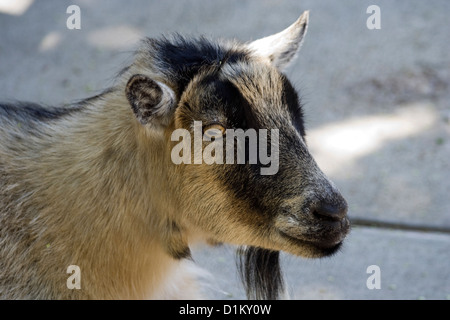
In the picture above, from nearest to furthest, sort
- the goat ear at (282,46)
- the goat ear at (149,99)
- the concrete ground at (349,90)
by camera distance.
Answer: the goat ear at (149,99) → the goat ear at (282,46) → the concrete ground at (349,90)

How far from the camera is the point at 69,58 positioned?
762 cm

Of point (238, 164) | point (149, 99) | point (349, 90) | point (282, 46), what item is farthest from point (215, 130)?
point (349, 90)

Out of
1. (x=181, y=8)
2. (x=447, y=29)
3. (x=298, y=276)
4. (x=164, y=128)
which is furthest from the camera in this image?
(x=181, y=8)

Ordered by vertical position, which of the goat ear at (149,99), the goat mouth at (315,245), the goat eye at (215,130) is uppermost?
the goat ear at (149,99)

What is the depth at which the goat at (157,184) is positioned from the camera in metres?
3.46

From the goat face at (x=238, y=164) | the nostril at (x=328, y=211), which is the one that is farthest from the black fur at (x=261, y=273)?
the nostril at (x=328, y=211)

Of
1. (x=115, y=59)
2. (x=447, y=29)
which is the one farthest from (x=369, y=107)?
(x=115, y=59)

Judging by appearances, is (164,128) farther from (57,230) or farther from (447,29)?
(447,29)

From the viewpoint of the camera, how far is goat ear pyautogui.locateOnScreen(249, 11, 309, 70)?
404 centimetres

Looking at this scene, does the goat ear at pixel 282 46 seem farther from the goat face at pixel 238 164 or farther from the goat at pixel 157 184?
the goat face at pixel 238 164

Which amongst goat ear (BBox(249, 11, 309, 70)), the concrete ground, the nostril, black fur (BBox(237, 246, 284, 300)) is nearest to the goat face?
the nostril

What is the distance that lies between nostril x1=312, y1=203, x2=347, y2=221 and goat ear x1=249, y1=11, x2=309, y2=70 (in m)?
1.06

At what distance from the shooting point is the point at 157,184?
3674 millimetres

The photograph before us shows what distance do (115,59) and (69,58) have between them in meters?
0.55
